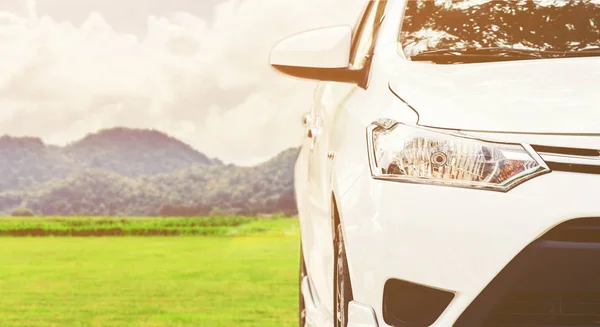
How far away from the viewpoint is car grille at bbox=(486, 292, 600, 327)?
2697mm

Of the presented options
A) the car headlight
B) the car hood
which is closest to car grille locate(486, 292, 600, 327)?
the car headlight

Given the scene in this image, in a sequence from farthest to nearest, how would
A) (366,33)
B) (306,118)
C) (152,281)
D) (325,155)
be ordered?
(152,281)
(306,118)
(366,33)
(325,155)

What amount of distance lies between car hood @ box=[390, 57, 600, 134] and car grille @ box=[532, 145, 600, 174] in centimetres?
6

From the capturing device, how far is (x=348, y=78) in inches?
137

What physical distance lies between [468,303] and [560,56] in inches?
38.4

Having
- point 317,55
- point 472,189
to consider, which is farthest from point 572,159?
point 317,55

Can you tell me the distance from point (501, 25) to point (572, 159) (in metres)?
0.98

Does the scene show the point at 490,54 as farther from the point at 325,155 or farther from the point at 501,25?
the point at 325,155

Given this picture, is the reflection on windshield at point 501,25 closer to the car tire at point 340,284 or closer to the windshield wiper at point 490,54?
the windshield wiper at point 490,54

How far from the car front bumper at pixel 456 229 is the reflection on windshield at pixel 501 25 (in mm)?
802

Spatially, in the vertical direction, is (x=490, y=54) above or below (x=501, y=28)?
below

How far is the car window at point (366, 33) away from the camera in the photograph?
385cm

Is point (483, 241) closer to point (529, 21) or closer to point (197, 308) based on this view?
point (529, 21)

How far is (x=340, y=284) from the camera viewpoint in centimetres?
324
